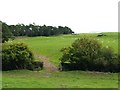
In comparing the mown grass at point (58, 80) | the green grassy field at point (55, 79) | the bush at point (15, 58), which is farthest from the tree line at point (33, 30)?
the mown grass at point (58, 80)

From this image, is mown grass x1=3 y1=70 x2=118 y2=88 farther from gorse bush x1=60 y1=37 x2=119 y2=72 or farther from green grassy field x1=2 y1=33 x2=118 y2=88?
gorse bush x1=60 y1=37 x2=119 y2=72

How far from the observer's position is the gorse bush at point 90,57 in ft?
136

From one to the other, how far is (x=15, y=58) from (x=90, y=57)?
29.6ft

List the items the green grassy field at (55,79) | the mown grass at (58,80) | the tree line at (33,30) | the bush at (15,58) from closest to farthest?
the mown grass at (58,80)
the green grassy field at (55,79)
the bush at (15,58)
the tree line at (33,30)

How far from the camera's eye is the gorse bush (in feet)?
136

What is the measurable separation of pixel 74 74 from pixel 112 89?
12.0m

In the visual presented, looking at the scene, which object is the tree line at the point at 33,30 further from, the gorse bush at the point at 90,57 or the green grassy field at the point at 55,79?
the gorse bush at the point at 90,57

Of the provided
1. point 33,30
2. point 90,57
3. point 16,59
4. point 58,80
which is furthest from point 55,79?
point 33,30

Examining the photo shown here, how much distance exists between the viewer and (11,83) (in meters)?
27.6

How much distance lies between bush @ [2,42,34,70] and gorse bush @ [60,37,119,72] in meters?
4.31

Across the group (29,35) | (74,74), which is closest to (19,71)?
(74,74)

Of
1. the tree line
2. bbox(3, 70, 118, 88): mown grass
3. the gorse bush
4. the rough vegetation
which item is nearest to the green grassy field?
bbox(3, 70, 118, 88): mown grass

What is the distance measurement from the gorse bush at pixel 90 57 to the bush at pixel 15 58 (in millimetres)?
4307

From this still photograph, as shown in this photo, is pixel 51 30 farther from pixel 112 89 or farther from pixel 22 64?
pixel 112 89
